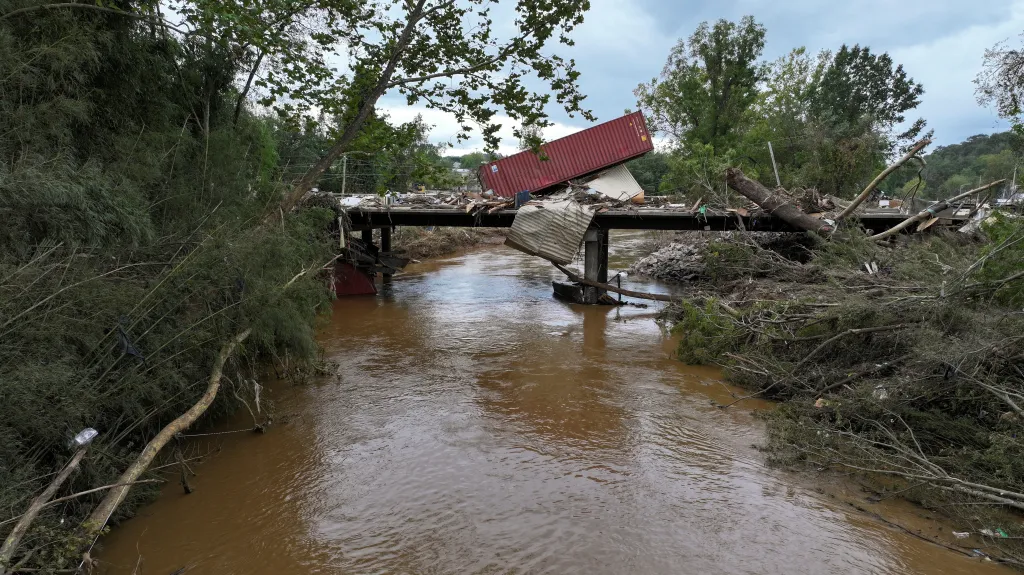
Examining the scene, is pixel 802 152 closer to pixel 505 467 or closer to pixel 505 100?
pixel 505 100

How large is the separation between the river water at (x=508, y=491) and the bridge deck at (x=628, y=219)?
5.72 meters

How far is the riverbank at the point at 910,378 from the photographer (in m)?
4.80

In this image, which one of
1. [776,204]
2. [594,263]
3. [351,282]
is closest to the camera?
[776,204]

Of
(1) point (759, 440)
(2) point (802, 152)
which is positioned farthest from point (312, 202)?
(2) point (802, 152)

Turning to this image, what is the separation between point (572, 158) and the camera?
19.6m

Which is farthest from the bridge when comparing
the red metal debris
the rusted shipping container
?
the rusted shipping container

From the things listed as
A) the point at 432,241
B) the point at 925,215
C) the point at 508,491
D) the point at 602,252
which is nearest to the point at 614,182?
the point at 602,252

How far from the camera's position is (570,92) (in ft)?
28.8

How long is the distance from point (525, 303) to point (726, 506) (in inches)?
422

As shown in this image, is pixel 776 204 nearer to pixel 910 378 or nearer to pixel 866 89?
pixel 910 378

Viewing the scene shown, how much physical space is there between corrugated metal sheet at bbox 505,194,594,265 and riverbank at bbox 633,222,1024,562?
4.97 meters

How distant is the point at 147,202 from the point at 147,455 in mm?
2759

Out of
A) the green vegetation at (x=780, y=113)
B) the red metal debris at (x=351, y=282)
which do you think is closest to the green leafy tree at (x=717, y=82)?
the green vegetation at (x=780, y=113)

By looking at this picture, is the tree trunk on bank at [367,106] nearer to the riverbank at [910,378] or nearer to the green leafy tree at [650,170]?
the riverbank at [910,378]
